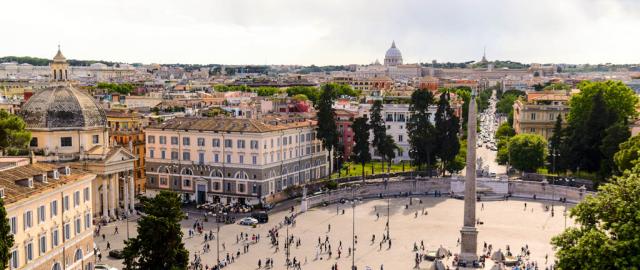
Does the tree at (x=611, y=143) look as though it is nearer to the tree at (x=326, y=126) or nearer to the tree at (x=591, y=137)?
the tree at (x=591, y=137)

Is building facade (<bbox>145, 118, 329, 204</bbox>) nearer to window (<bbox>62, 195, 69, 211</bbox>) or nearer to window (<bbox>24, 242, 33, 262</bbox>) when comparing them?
window (<bbox>62, 195, 69, 211</bbox>)

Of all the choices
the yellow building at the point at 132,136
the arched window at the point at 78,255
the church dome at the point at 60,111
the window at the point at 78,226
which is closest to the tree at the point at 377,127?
the yellow building at the point at 132,136

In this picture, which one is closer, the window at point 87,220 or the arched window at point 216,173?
the window at point 87,220

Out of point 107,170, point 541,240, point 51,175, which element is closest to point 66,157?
point 107,170

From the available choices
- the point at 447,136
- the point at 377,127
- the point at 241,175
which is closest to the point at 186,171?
the point at 241,175

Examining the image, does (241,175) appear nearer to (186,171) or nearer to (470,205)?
(186,171)

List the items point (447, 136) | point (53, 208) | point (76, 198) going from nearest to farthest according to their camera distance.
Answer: point (53, 208), point (76, 198), point (447, 136)

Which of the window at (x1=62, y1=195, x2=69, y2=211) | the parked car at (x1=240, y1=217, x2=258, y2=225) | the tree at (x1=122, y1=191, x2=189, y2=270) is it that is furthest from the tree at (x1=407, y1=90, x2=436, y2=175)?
the window at (x1=62, y1=195, x2=69, y2=211)
